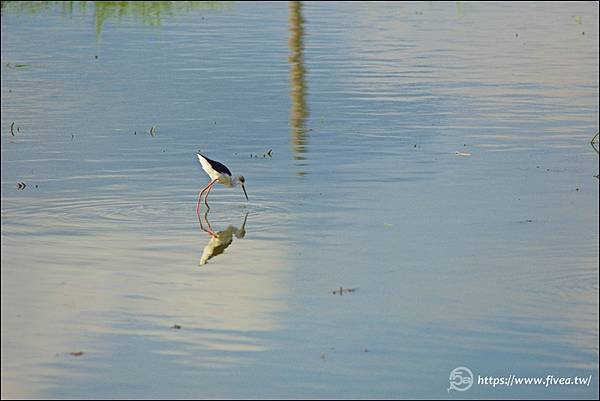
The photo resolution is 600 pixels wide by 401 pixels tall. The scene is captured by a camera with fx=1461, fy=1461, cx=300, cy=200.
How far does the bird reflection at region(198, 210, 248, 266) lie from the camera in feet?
37.0

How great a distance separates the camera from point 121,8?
110ft

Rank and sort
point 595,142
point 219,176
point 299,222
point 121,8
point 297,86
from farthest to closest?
point 121,8 → point 297,86 → point 595,142 → point 219,176 → point 299,222

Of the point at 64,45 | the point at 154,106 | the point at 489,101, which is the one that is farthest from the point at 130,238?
the point at 64,45

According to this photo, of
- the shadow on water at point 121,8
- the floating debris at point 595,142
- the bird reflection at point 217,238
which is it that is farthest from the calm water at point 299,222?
the shadow on water at point 121,8

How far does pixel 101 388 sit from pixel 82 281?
2.40 m

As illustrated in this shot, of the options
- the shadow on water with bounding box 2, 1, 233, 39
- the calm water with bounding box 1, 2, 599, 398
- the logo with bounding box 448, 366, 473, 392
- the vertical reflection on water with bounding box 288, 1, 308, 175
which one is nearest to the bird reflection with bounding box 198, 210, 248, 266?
the calm water with bounding box 1, 2, 599, 398

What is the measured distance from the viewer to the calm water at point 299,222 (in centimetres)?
847

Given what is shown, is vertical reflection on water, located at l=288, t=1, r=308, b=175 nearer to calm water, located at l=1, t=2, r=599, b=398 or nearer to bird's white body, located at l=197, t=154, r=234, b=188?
calm water, located at l=1, t=2, r=599, b=398

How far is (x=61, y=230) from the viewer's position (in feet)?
39.3

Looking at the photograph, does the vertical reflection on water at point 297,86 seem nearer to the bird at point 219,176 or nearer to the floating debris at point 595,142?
the bird at point 219,176

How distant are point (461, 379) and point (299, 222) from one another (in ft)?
14.3

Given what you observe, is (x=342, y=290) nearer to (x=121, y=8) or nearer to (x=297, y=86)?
(x=297, y=86)

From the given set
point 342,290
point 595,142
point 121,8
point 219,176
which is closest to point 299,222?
point 219,176

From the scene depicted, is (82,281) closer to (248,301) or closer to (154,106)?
(248,301)
